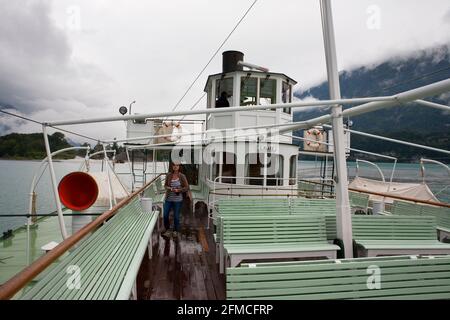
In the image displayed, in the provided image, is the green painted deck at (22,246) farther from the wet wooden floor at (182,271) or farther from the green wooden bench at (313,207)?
the green wooden bench at (313,207)

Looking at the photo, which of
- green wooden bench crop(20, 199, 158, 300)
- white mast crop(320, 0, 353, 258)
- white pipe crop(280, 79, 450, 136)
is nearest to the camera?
green wooden bench crop(20, 199, 158, 300)

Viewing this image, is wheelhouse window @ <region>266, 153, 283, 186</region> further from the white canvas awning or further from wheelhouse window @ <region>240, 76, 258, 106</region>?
the white canvas awning

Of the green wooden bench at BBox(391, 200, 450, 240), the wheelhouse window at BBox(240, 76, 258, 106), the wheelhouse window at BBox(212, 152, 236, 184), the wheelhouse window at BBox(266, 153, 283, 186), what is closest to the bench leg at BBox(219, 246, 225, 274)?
the wheelhouse window at BBox(212, 152, 236, 184)

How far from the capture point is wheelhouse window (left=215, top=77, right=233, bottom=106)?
9961mm

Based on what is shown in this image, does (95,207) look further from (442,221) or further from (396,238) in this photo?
(442,221)

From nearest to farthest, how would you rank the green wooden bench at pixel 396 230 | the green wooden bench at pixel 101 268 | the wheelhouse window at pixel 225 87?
the green wooden bench at pixel 101 268 < the green wooden bench at pixel 396 230 < the wheelhouse window at pixel 225 87

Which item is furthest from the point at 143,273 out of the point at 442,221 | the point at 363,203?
the point at 363,203

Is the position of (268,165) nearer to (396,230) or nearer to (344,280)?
(396,230)

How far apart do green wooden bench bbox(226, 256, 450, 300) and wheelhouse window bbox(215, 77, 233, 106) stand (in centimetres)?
793

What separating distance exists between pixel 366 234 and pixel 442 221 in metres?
2.85

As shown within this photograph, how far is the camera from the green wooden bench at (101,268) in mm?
2193

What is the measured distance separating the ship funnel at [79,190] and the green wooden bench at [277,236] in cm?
210

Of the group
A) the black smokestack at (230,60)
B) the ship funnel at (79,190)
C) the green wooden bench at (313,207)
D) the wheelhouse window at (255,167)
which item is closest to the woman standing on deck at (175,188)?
the ship funnel at (79,190)

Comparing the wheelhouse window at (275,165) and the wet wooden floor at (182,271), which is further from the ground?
the wheelhouse window at (275,165)
